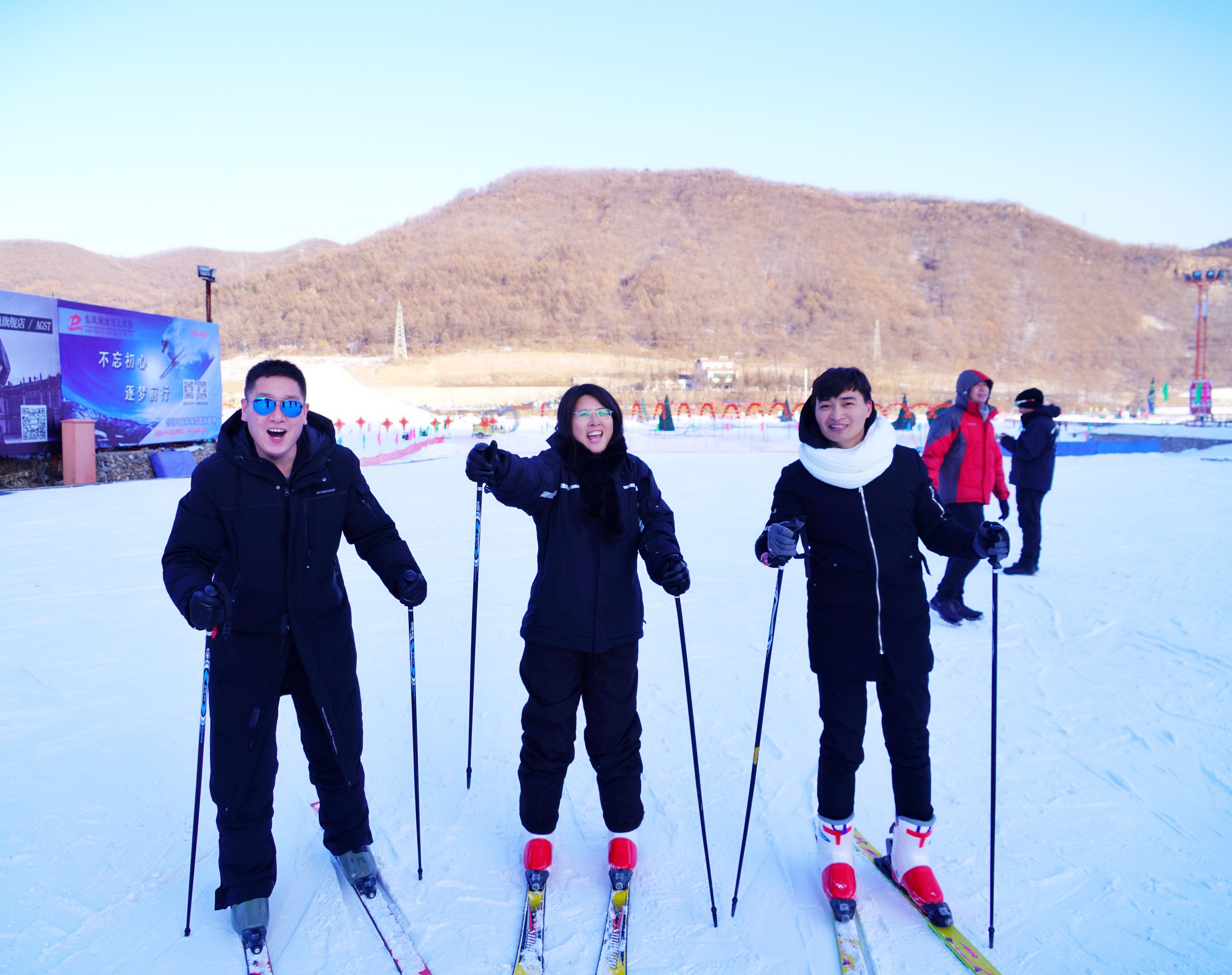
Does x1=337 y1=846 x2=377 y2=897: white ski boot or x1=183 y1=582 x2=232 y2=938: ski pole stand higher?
x1=183 y1=582 x2=232 y2=938: ski pole

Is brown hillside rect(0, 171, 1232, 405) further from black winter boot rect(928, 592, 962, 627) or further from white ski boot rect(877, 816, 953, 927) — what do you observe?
white ski boot rect(877, 816, 953, 927)

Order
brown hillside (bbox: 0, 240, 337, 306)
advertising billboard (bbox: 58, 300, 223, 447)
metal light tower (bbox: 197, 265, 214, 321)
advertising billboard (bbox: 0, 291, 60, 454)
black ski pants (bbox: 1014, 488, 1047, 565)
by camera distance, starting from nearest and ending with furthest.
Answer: black ski pants (bbox: 1014, 488, 1047, 565) → advertising billboard (bbox: 0, 291, 60, 454) → advertising billboard (bbox: 58, 300, 223, 447) → metal light tower (bbox: 197, 265, 214, 321) → brown hillside (bbox: 0, 240, 337, 306)

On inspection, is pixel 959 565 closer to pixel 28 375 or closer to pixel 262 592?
pixel 262 592

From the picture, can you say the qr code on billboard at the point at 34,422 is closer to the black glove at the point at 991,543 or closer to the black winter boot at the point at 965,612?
the black winter boot at the point at 965,612

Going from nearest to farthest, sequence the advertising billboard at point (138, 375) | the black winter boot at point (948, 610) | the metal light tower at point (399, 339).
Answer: the black winter boot at point (948, 610)
the advertising billboard at point (138, 375)
the metal light tower at point (399, 339)

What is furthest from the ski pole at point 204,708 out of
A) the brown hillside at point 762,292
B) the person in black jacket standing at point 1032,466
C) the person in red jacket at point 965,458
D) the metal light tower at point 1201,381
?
the brown hillside at point 762,292

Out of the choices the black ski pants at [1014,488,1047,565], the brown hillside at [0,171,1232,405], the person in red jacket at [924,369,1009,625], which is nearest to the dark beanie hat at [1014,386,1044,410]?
the black ski pants at [1014,488,1047,565]

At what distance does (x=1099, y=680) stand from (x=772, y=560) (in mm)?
2976

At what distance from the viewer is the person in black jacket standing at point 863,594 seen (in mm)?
2211

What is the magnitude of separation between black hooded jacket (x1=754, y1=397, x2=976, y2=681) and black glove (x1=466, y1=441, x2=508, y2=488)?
811mm

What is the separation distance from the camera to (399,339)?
6925cm

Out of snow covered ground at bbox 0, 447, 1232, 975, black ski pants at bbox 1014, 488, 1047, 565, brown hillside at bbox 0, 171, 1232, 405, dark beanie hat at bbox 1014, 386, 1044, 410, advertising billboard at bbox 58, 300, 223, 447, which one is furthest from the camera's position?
brown hillside at bbox 0, 171, 1232, 405

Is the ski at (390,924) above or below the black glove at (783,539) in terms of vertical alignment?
below

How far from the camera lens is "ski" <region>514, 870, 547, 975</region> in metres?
2.06
